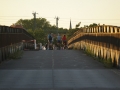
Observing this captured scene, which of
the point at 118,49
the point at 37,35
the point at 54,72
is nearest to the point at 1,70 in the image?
the point at 54,72

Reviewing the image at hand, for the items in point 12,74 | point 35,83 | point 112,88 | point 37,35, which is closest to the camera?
point 112,88

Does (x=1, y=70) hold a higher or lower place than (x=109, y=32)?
lower

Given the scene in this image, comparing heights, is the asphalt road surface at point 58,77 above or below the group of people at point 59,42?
below

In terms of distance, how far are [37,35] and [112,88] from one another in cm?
15116

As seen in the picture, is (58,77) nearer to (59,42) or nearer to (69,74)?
(69,74)

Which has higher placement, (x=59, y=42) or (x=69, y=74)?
(x=59, y=42)

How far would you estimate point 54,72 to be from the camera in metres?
14.2

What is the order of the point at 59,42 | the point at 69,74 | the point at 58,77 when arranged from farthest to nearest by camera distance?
1. the point at 59,42
2. the point at 69,74
3. the point at 58,77

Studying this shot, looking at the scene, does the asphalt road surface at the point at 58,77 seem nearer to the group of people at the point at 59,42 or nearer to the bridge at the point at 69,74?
the bridge at the point at 69,74

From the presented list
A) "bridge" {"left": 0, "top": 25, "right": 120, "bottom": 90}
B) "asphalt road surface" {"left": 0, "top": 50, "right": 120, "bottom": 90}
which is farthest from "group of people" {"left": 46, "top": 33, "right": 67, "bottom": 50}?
"asphalt road surface" {"left": 0, "top": 50, "right": 120, "bottom": 90}

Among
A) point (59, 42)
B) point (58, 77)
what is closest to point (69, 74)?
point (58, 77)

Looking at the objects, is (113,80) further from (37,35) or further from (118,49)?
(37,35)

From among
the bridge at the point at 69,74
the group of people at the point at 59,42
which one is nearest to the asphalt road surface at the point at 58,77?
the bridge at the point at 69,74

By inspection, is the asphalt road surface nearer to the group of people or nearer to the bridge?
the bridge
